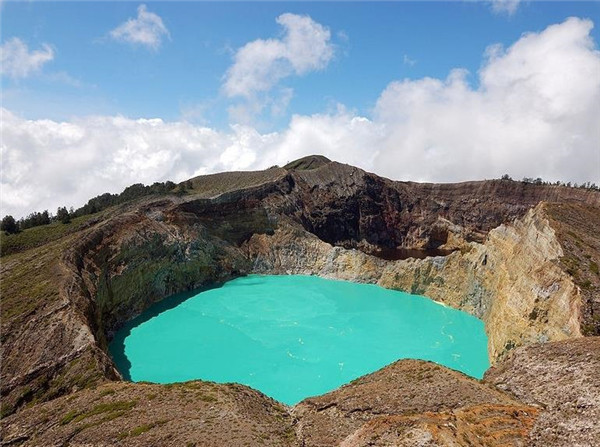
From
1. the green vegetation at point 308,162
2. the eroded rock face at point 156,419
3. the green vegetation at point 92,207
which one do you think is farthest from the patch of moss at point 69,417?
the green vegetation at point 308,162

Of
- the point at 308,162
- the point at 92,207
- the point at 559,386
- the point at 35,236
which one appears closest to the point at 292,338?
the point at 559,386

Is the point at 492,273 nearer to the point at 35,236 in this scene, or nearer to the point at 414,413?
the point at 414,413

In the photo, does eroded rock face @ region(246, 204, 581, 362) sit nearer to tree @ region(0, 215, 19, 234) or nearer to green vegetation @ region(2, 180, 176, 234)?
green vegetation @ region(2, 180, 176, 234)

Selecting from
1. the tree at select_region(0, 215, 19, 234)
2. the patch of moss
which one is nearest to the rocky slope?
the patch of moss

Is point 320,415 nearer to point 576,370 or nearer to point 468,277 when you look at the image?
point 576,370

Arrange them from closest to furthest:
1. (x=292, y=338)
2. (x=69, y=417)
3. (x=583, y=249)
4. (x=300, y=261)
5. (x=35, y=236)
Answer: (x=69, y=417), (x=583, y=249), (x=292, y=338), (x=35, y=236), (x=300, y=261)

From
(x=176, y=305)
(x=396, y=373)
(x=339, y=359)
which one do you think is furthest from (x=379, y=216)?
(x=396, y=373)

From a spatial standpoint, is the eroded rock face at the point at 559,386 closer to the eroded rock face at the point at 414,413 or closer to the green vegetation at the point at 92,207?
the eroded rock face at the point at 414,413
